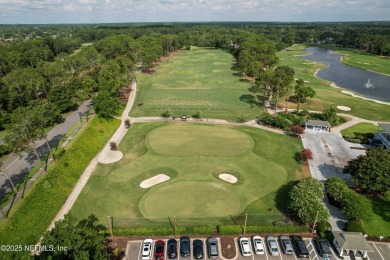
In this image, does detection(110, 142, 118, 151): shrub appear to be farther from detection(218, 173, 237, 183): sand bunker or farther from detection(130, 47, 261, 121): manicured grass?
detection(218, 173, 237, 183): sand bunker

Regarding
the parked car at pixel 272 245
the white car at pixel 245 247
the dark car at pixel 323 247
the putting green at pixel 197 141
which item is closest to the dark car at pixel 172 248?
the white car at pixel 245 247

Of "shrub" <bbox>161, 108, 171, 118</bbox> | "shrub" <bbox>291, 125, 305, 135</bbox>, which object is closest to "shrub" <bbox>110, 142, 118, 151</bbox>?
"shrub" <bbox>161, 108, 171, 118</bbox>

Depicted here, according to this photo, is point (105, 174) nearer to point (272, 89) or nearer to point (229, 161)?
point (229, 161)

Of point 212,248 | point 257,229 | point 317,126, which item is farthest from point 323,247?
point 317,126

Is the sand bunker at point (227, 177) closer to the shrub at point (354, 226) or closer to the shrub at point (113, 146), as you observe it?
the shrub at point (354, 226)

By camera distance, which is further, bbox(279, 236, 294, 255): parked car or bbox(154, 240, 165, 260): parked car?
bbox(279, 236, 294, 255): parked car

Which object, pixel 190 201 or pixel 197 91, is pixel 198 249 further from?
pixel 197 91
